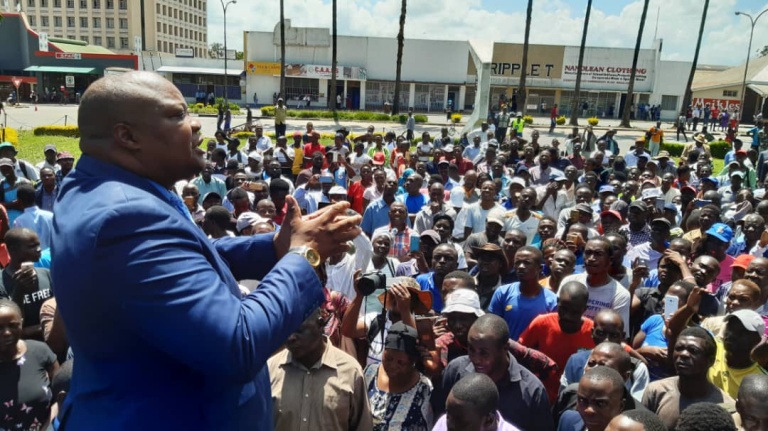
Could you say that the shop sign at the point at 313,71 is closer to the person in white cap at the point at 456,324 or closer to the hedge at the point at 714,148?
the hedge at the point at 714,148

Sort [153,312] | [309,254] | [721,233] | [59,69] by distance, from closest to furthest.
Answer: [153,312] → [309,254] → [721,233] → [59,69]

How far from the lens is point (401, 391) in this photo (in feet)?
12.5

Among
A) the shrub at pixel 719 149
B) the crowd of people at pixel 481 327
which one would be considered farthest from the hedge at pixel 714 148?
the crowd of people at pixel 481 327

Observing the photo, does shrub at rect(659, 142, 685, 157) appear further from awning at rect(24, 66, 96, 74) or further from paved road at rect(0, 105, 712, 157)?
awning at rect(24, 66, 96, 74)

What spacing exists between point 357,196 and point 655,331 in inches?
237

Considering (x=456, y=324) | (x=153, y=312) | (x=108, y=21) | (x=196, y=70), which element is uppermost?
(x=108, y=21)

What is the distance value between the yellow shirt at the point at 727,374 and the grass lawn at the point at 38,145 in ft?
62.4

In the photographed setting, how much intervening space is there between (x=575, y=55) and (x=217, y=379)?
51.2 m

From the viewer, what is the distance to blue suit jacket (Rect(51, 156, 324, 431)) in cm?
141

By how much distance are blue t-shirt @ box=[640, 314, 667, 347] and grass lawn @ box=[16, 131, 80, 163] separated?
1838cm

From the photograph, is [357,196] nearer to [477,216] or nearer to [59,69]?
[477,216]

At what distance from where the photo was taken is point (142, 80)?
1.63 metres

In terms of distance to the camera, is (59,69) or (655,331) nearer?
(655,331)

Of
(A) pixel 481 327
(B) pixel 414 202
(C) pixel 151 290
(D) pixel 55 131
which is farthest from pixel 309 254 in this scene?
(D) pixel 55 131
